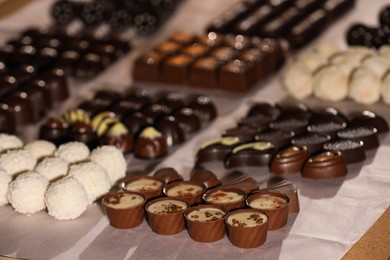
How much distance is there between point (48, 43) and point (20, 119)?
0.91 metres

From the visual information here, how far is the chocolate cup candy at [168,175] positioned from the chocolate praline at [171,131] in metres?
0.42

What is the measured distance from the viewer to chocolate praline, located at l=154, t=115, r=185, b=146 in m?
4.04

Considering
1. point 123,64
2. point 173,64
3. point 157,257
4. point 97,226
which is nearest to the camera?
point 157,257

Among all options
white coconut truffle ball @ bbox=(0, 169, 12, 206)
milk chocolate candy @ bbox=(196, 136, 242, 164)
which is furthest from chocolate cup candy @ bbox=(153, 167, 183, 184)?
white coconut truffle ball @ bbox=(0, 169, 12, 206)

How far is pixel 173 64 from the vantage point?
186 inches

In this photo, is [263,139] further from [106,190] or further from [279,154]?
[106,190]

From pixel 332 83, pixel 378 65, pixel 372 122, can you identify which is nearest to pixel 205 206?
pixel 372 122

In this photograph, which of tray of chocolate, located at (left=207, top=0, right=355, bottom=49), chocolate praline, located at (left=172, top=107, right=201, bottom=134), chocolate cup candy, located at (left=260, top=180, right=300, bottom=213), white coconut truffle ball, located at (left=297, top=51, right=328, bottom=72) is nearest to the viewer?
chocolate cup candy, located at (left=260, top=180, right=300, bottom=213)

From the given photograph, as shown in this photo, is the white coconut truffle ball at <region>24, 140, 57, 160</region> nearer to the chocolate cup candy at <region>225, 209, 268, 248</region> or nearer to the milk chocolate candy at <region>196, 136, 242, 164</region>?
the milk chocolate candy at <region>196, 136, 242, 164</region>

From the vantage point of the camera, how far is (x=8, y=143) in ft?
12.5

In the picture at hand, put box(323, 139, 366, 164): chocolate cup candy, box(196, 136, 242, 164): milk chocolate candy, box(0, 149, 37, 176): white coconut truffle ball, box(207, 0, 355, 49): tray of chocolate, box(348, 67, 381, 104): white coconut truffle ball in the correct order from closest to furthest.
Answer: box(0, 149, 37, 176): white coconut truffle ball < box(323, 139, 366, 164): chocolate cup candy < box(196, 136, 242, 164): milk chocolate candy < box(348, 67, 381, 104): white coconut truffle ball < box(207, 0, 355, 49): tray of chocolate

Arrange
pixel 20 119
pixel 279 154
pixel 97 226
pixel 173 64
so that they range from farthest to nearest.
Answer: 1. pixel 173 64
2. pixel 20 119
3. pixel 279 154
4. pixel 97 226

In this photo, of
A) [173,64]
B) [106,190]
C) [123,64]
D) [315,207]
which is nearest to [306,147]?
[315,207]

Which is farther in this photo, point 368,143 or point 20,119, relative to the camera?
point 20,119
